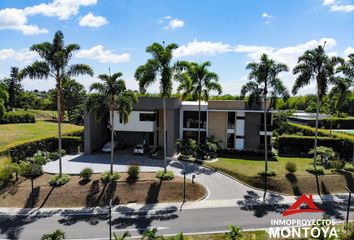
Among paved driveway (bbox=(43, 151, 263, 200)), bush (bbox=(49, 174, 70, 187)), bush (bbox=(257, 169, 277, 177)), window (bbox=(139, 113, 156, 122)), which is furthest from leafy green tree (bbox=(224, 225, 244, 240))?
window (bbox=(139, 113, 156, 122))

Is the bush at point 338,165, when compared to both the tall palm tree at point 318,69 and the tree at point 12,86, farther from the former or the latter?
the tree at point 12,86

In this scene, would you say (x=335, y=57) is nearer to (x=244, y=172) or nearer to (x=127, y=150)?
(x=244, y=172)

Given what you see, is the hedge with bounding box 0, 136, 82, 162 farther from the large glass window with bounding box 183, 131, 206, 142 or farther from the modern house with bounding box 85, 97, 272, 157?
the large glass window with bounding box 183, 131, 206, 142

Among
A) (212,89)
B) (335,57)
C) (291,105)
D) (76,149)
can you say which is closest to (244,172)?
(212,89)

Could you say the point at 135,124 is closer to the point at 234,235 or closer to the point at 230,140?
the point at 230,140

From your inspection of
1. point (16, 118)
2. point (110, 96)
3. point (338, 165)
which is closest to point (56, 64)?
point (110, 96)
